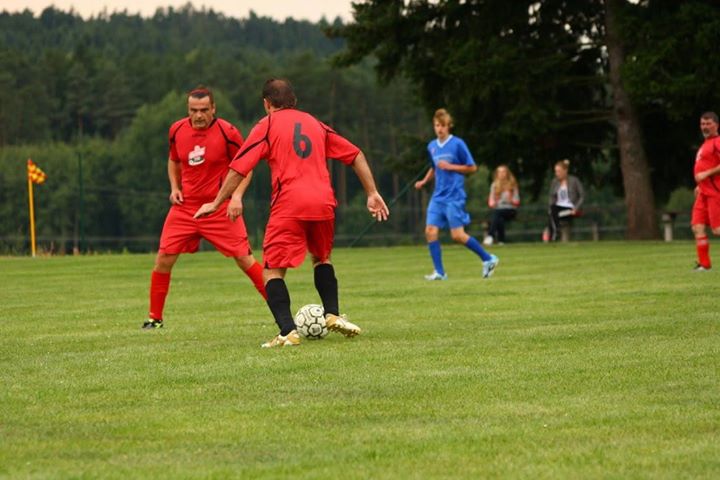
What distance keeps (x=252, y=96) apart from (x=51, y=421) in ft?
420

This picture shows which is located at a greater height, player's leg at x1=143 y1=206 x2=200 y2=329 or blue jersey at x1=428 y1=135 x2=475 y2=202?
blue jersey at x1=428 y1=135 x2=475 y2=202

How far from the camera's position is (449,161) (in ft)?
63.8

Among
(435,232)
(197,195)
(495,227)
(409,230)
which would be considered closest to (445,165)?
(435,232)

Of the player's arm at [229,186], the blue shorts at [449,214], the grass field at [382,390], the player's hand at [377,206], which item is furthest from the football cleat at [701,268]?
the player's arm at [229,186]

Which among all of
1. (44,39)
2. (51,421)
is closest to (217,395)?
(51,421)

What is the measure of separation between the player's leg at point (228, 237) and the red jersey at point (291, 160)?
1967mm

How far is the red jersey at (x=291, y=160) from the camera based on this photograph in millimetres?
10484

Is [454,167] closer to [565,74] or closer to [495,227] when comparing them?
[495,227]

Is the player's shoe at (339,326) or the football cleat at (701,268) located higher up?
the player's shoe at (339,326)

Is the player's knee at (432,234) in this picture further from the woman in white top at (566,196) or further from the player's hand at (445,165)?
the woman in white top at (566,196)

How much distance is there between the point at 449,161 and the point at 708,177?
3184 mm

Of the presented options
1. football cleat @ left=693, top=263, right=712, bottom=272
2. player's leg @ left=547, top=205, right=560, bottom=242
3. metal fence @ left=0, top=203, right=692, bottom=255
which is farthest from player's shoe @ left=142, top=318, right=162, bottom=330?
metal fence @ left=0, top=203, right=692, bottom=255

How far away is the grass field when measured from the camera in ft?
19.3

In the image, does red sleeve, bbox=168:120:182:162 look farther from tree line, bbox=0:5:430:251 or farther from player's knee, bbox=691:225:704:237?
tree line, bbox=0:5:430:251
